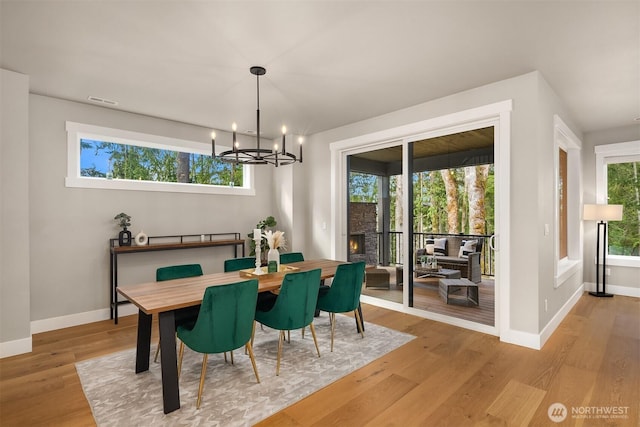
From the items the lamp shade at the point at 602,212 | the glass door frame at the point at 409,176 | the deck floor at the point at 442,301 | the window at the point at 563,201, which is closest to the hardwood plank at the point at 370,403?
the glass door frame at the point at 409,176

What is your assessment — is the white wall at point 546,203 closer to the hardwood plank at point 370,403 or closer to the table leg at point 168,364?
the hardwood plank at point 370,403

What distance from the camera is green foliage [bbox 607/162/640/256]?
5156mm

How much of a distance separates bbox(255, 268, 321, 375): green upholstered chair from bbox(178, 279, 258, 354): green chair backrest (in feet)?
1.09

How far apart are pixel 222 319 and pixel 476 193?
10.3 feet

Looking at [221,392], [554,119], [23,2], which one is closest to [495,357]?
[221,392]

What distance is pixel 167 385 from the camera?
7.06 feet

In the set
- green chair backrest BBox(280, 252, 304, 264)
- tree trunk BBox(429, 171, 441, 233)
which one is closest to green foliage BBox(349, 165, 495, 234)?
tree trunk BBox(429, 171, 441, 233)

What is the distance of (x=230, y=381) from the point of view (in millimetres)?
2537

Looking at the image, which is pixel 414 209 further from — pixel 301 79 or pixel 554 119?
pixel 301 79

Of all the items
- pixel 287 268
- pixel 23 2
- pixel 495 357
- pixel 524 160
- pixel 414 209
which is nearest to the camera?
pixel 23 2

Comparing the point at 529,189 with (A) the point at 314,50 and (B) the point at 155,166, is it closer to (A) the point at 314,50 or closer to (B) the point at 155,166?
(A) the point at 314,50

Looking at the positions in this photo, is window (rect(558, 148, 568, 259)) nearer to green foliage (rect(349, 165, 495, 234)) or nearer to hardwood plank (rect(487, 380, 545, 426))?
green foliage (rect(349, 165, 495, 234))

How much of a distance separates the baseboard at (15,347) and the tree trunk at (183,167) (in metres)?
2.55

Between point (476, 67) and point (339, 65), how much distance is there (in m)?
1.31
